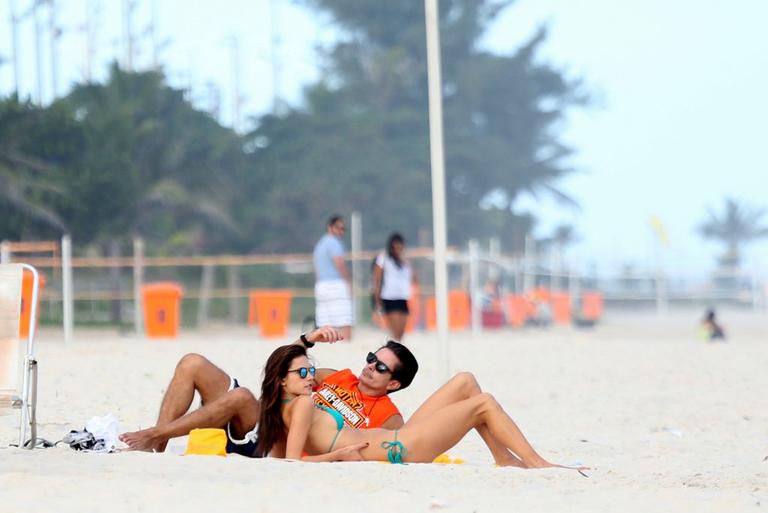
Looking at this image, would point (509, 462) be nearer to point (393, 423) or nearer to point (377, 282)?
point (393, 423)

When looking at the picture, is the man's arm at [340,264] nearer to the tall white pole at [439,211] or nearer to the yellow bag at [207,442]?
the tall white pole at [439,211]

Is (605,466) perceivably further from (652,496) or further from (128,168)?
(128,168)

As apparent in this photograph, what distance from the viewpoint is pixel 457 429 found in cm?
598

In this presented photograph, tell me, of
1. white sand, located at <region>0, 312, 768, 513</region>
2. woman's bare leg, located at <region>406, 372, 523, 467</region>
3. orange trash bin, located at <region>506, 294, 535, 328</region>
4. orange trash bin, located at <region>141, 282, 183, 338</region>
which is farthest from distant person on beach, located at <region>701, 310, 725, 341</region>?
woman's bare leg, located at <region>406, 372, 523, 467</region>

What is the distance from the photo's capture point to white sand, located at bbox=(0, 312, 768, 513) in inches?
191

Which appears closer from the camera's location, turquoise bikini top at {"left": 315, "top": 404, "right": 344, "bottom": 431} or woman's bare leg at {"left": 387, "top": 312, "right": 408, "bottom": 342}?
turquoise bikini top at {"left": 315, "top": 404, "right": 344, "bottom": 431}

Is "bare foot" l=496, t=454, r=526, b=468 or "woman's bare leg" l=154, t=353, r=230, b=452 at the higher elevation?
"woman's bare leg" l=154, t=353, r=230, b=452

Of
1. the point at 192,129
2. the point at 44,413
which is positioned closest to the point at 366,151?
the point at 192,129

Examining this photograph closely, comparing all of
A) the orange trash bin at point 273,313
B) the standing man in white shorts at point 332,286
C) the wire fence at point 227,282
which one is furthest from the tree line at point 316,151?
the standing man in white shorts at point 332,286

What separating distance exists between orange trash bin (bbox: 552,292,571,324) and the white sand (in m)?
13.1

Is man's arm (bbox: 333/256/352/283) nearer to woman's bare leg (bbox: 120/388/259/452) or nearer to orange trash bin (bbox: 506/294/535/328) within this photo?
woman's bare leg (bbox: 120/388/259/452)

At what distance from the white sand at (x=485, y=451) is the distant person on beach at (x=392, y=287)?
1.69 ft

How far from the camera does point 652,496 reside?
5.13m

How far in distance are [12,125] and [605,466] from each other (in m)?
22.4
